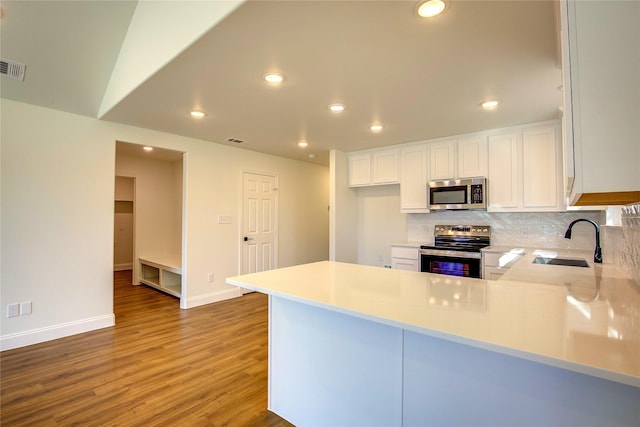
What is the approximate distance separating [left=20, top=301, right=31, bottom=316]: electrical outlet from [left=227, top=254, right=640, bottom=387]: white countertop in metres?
2.74

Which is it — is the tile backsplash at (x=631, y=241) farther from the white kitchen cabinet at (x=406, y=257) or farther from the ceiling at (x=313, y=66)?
the white kitchen cabinet at (x=406, y=257)

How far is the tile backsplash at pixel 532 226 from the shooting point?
11.3ft

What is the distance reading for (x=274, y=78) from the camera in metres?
2.31

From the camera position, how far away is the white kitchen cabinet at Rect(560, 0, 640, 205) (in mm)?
912

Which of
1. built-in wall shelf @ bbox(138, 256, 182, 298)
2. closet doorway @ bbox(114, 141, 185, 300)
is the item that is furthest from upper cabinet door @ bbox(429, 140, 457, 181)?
closet doorway @ bbox(114, 141, 185, 300)

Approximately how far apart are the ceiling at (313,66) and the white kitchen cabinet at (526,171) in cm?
24

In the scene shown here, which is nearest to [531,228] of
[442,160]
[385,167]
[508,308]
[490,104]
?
[442,160]

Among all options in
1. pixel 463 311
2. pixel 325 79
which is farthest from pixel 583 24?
pixel 325 79

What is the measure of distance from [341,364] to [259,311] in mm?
2684

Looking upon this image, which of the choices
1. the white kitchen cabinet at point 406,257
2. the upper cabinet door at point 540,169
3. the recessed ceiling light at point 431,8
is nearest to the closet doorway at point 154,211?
the white kitchen cabinet at point 406,257

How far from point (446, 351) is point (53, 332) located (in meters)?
3.80

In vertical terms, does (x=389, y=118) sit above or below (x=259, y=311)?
above

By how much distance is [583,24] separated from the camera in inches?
37.9

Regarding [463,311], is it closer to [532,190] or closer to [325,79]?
[325,79]
